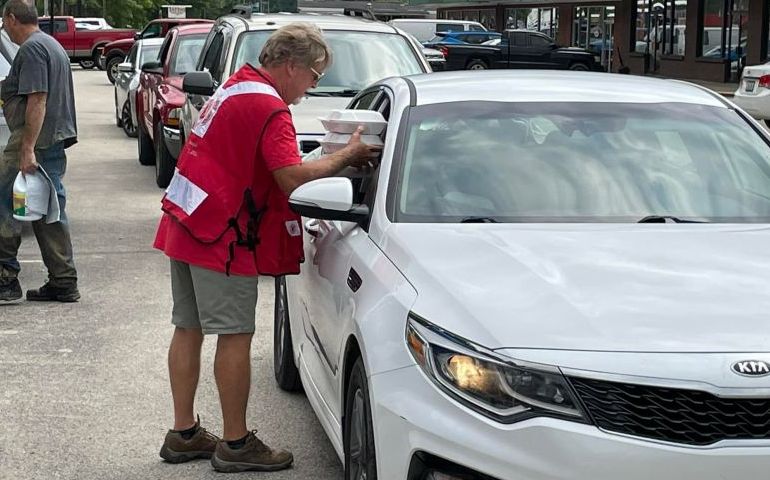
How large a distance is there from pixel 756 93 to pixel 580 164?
763 inches

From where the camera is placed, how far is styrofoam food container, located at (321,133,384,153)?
5051mm

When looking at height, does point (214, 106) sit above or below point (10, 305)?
above

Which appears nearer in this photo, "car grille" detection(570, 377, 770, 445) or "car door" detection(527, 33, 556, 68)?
"car grille" detection(570, 377, 770, 445)

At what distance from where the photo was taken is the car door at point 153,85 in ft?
51.6

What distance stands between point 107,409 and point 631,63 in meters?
46.6

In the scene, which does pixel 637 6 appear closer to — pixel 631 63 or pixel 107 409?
pixel 631 63

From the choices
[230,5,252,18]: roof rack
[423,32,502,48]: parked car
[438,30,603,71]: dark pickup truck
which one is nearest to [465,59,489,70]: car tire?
[438,30,603,71]: dark pickup truck

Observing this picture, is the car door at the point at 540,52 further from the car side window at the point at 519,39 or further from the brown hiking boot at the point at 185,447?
the brown hiking boot at the point at 185,447

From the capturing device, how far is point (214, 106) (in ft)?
16.4

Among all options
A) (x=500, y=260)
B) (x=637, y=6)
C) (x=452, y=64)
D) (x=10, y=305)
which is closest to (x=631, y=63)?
(x=637, y=6)

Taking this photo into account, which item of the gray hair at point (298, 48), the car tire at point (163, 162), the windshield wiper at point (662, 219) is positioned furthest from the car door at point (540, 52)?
the windshield wiper at point (662, 219)

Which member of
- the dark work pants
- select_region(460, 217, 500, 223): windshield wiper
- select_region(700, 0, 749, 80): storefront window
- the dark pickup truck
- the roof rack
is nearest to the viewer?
select_region(460, 217, 500, 223): windshield wiper

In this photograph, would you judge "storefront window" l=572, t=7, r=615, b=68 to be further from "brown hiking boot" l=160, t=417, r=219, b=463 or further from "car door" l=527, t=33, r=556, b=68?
"brown hiking boot" l=160, t=417, r=219, b=463

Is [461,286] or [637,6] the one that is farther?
[637,6]
